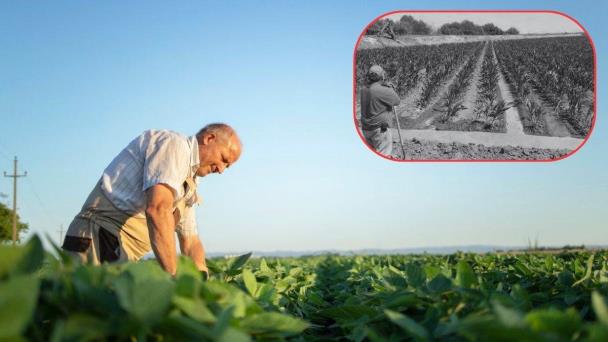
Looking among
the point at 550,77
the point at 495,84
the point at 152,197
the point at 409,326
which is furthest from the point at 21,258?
the point at 550,77

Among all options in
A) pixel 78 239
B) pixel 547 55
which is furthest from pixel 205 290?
pixel 547 55

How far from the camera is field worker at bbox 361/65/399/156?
8.25 m

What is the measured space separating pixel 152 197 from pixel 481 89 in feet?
28.7

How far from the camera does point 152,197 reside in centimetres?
405

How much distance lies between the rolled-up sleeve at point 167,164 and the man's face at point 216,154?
0.76 feet

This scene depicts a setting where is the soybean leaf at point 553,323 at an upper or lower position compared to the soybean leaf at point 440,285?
upper

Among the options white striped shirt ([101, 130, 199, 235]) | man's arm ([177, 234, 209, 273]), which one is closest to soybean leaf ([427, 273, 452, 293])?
white striped shirt ([101, 130, 199, 235])

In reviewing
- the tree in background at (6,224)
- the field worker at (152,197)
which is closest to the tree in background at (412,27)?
the field worker at (152,197)

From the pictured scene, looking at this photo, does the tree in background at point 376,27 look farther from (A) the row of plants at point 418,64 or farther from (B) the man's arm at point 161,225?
(B) the man's arm at point 161,225

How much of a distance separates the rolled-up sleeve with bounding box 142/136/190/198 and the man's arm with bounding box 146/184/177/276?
0.07 m

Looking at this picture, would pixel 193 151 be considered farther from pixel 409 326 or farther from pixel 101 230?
pixel 409 326

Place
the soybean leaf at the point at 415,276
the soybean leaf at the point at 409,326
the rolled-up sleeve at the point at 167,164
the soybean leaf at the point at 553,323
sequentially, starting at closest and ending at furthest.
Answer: the soybean leaf at the point at 553,323, the soybean leaf at the point at 409,326, the soybean leaf at the point at 415,276, the rolled-up sleeve at the point at 167,164

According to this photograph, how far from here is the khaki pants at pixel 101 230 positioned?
488 cm

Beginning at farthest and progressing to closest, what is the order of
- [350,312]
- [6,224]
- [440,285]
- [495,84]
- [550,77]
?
[6,224] → [550,77] → [495,84] → [350,312] → [440,285]
